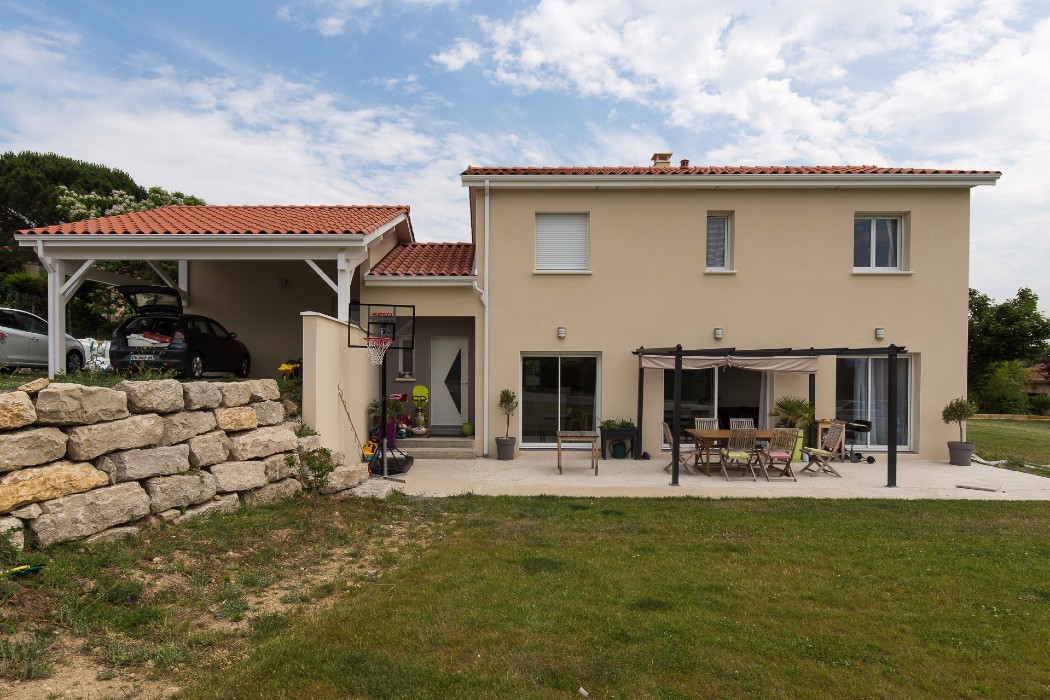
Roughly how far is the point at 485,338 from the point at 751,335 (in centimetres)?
640

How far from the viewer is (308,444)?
28.0ft

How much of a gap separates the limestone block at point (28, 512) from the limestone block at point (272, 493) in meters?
2.63

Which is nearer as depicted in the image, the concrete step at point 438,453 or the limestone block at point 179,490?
the limestone block at point 179,490

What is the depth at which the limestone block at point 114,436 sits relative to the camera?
17.6ft

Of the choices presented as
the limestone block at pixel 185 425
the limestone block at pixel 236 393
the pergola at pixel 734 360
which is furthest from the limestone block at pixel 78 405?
the pergola at pixel 734 360

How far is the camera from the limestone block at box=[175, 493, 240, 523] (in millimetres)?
6459

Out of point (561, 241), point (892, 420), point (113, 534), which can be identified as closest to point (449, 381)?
point (561, 241)

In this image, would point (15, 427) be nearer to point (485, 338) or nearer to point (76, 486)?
point (76, 486)

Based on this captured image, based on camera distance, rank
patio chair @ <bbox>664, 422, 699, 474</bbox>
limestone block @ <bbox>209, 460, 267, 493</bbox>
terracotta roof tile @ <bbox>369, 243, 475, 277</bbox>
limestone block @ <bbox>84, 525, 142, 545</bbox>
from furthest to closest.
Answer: terracotta roof tile @ <bbox>369, 243, 475, 277</bbox>, patio chair @ <bbox>664, 422, 699, 474</bbox>, limestone block @ <bbox>209, 460, 267, 493</bbox>, limestone block @ <bbox>84, 525, 142, 545</bbox>

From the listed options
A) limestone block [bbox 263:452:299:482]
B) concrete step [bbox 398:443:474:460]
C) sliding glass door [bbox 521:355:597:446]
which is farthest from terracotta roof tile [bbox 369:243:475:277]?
limestone block [bbox 263:452:299:482]

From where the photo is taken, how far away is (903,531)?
7.04 metres

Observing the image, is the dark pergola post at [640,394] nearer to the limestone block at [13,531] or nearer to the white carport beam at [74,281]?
the limestone block at [13,531]

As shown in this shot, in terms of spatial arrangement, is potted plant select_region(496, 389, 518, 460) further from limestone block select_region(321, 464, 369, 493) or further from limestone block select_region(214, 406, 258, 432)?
limestone block select_region(214, 406, 258, 432)

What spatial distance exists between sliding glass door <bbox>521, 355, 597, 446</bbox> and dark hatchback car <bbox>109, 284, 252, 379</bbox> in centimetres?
721
